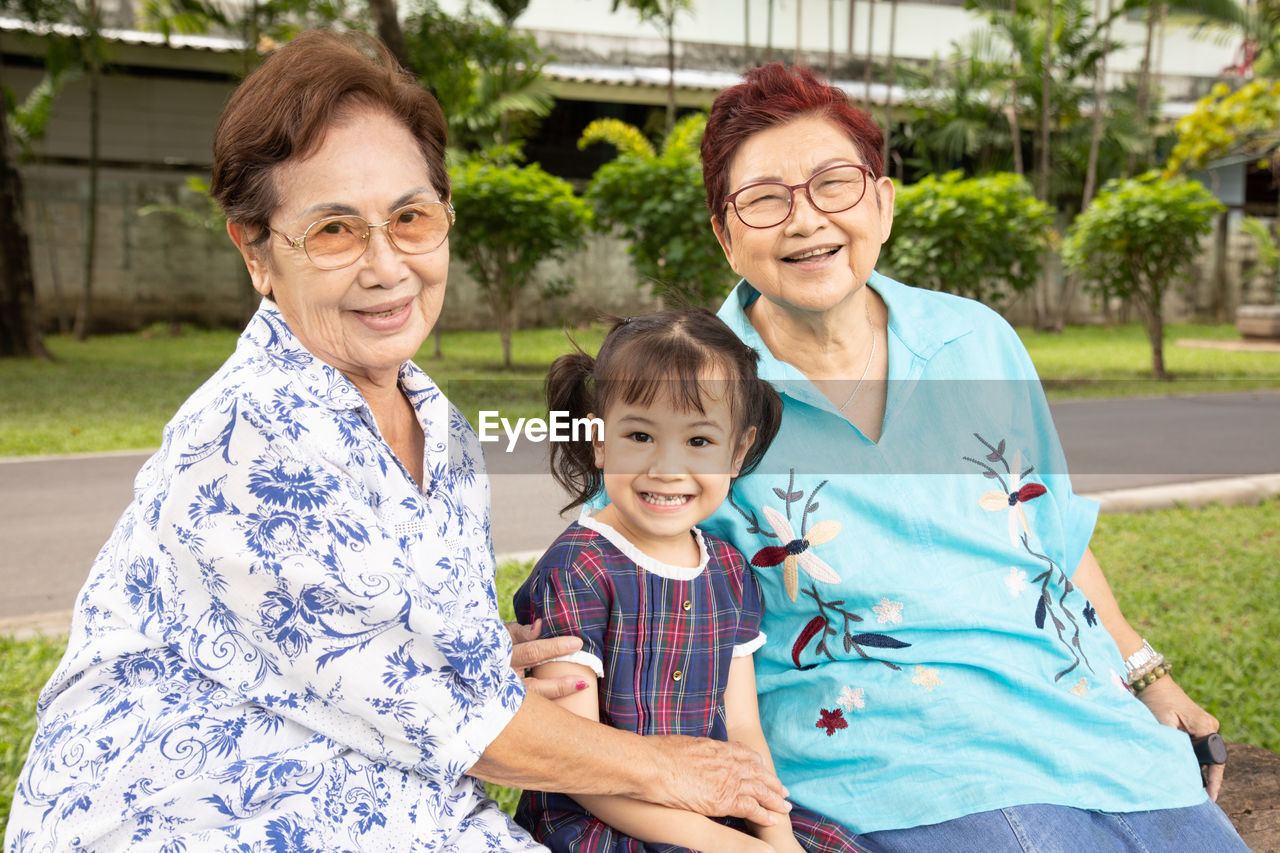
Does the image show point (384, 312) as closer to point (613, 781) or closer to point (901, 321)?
point (613, 781)

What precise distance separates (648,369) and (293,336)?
0.55 metres

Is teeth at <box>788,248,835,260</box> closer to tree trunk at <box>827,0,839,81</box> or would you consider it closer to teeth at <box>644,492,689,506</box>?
teeth at <box>644,492,689,506</box>

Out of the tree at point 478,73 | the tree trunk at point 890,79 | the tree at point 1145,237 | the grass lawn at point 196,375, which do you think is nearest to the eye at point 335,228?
the grass lawn at point 196,375

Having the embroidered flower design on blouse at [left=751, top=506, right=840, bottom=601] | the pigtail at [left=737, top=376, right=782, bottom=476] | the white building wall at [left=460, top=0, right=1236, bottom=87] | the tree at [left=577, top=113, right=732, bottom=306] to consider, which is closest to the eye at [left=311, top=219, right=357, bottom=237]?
the pigtail at [left=737, top=376, right=782, bottom=476]

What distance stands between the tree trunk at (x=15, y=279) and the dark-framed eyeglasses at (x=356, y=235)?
12.7 metres

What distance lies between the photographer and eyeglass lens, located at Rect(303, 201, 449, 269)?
152cm

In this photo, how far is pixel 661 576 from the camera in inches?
68.2

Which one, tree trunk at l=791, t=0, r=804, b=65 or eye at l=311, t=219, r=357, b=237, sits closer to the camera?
eye at l=311, t=219, r=357, b=237

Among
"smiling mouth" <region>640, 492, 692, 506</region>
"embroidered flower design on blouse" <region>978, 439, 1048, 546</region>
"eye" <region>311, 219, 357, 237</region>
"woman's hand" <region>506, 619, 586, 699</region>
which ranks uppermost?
"eye" <region>311, 219, 357, 237</region>

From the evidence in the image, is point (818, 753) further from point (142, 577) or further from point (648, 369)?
point (142, 577)

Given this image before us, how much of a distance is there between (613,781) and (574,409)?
66cm

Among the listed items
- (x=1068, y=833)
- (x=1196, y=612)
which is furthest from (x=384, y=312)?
(x=1196, y=612)

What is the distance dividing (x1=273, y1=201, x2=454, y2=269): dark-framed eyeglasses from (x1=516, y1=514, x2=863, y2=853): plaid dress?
1.78 feet

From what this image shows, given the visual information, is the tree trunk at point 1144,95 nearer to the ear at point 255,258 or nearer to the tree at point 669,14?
the tree at point 669,14
